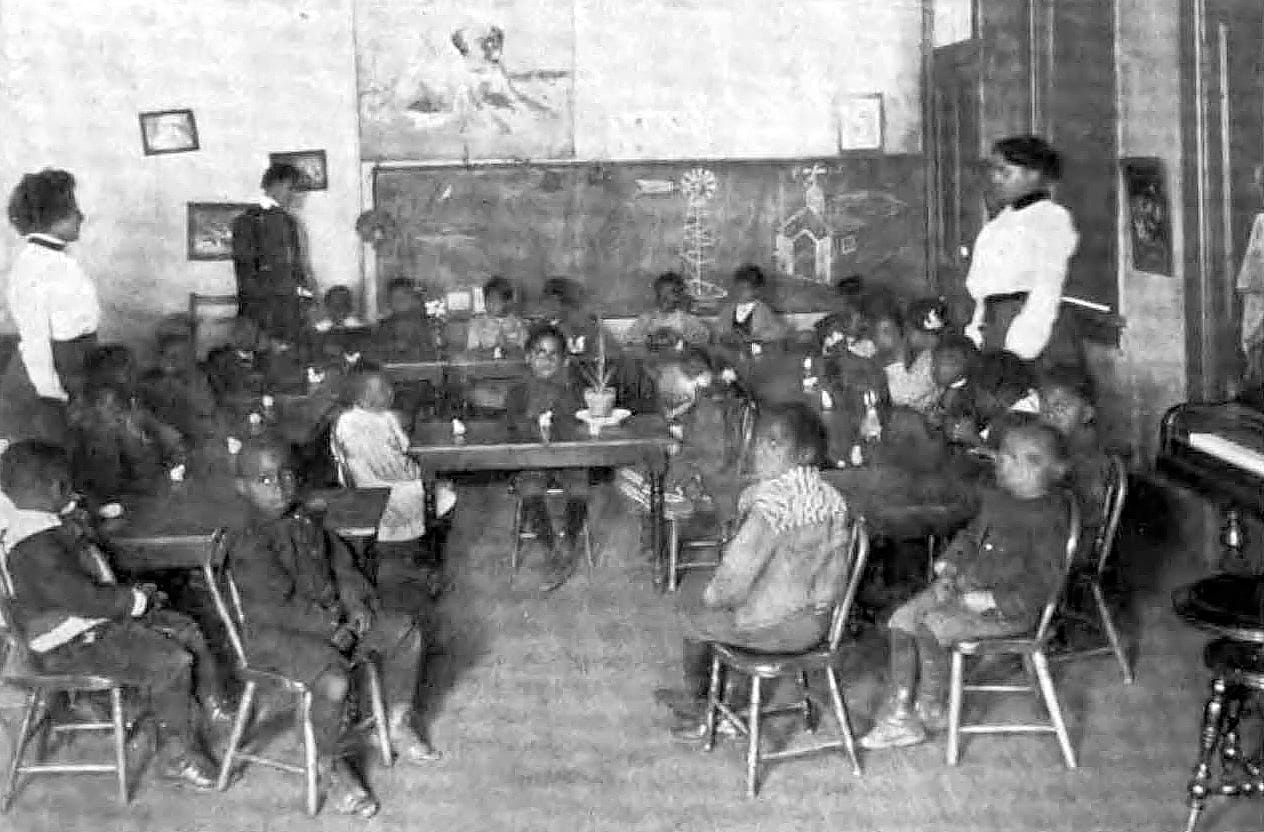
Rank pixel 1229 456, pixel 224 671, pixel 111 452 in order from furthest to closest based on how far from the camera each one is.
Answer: pixel 111 452 → pixel 224 671 → pixel 1229 456

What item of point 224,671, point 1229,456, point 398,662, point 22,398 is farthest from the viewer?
point 22,398

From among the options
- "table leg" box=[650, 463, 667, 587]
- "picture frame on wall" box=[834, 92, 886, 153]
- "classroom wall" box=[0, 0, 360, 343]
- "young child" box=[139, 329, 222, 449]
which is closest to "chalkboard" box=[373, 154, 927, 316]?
"picture frame on wall" box=[834, 92, 886, 153]

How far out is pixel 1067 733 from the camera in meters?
5.22

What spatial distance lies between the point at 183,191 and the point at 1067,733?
273 inches

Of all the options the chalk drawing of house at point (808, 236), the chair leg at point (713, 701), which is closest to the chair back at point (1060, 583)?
the chair leg at point (713, 701)

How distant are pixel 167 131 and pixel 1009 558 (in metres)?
6.89

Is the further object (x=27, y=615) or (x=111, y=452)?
(x=111, y=452)

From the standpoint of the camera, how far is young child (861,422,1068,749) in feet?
16.4

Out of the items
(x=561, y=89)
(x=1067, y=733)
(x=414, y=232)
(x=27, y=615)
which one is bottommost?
(x=1067, y=733)

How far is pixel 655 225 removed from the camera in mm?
10406

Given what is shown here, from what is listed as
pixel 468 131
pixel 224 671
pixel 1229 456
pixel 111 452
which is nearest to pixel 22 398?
pixel 111 452

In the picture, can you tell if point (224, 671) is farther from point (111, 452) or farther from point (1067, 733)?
point (1067, 733)

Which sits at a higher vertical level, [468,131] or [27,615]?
[468,131]

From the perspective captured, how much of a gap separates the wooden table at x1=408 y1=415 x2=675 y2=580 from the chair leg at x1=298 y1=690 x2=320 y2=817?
179 cm
